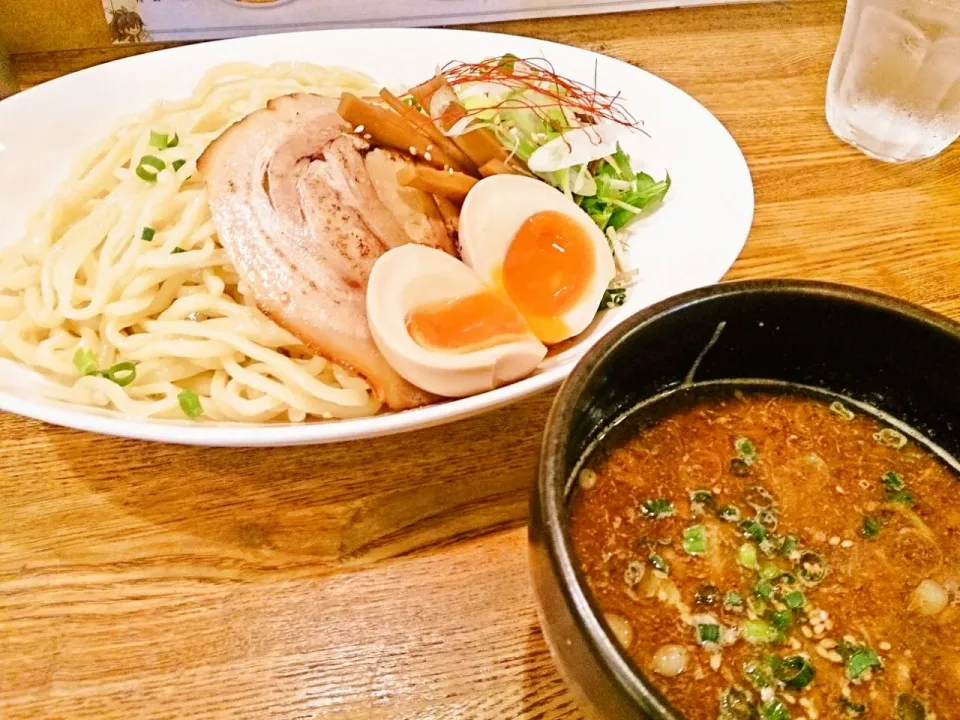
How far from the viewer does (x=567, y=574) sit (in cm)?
77

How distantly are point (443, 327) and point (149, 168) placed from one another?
85cm

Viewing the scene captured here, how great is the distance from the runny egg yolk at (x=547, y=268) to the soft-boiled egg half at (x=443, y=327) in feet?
0.22

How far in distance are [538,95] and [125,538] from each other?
57.2 inches

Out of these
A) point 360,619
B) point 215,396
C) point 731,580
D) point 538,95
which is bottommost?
point 360,619

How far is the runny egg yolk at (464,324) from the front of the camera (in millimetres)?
1454

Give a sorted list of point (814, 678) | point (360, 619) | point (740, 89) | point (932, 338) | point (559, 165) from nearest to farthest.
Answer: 1. point (814, 678)
2. point (932, 338)
3. point (360, 619)
4. point (559, 165)
5. point (740, 89)

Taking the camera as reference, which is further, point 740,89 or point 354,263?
point 740,89

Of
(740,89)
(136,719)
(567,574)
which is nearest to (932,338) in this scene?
(567,574)

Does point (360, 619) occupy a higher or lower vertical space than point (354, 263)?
lower

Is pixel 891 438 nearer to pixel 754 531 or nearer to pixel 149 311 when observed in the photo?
pixel 754 531

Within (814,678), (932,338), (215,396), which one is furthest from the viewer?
(215,396)

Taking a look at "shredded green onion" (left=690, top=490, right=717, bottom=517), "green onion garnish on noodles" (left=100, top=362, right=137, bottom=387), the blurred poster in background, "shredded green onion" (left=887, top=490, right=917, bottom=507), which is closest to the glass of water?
the blurred poster in background

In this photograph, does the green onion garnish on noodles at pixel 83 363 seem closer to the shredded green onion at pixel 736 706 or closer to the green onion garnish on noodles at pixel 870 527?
the shredded green onion at pixel 736 706

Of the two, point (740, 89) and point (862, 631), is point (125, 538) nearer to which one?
point (862, 631)
